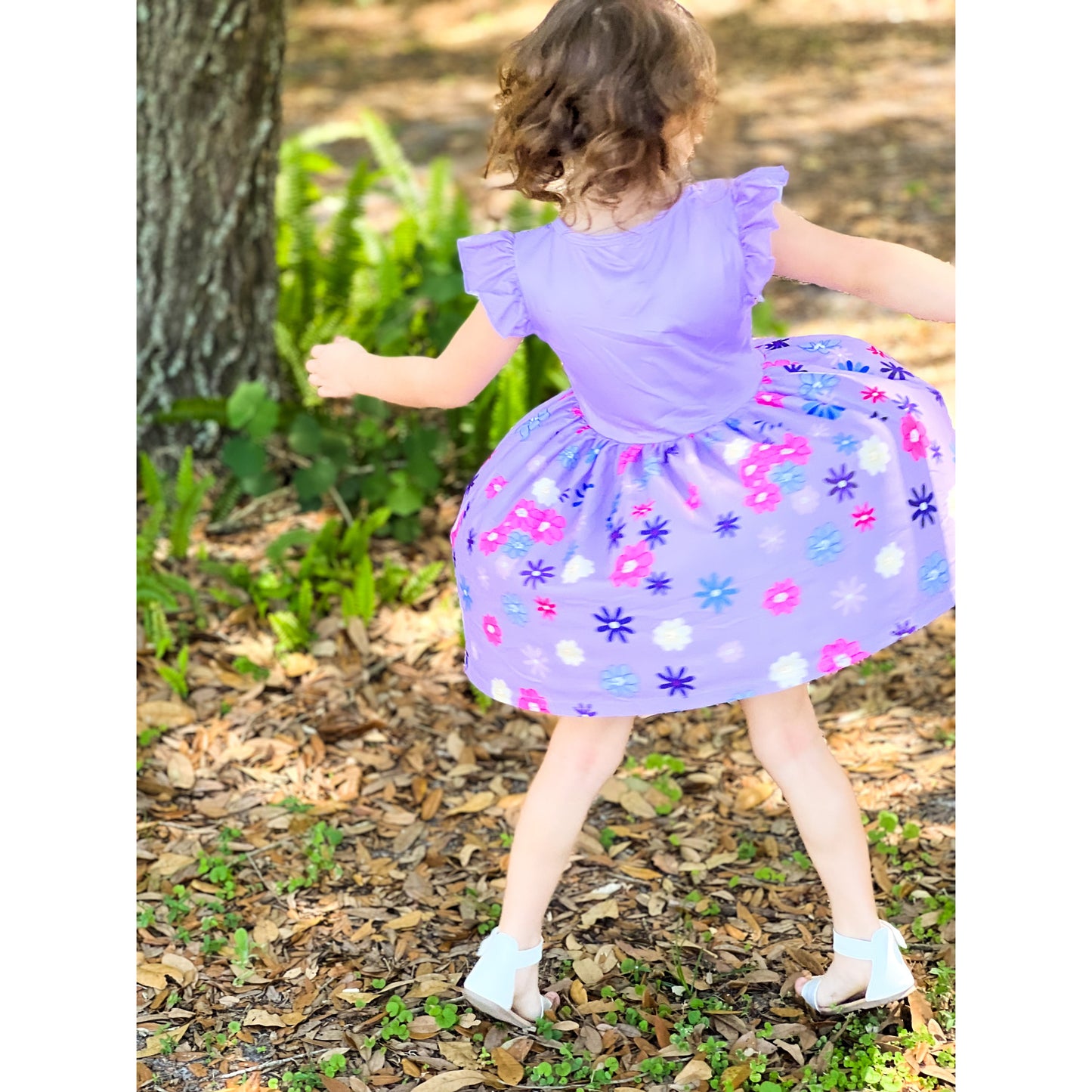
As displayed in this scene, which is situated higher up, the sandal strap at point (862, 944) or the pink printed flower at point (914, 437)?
the pink printed flower at point (914, 437)

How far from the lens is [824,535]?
197 centimetres

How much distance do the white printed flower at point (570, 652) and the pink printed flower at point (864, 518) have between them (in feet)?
1.42

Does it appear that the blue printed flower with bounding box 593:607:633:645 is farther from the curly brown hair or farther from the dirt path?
the dirt path

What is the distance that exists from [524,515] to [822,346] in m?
0.55

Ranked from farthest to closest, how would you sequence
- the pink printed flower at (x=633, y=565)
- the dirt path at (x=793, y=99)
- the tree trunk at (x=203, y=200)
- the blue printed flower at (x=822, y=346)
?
the dirt path at (x=793, y=99) → the tree trunk at (x=203, y=200) → the blue printed flower at (x=822, y=346) → the pink printed flower at (x=633, y=565)

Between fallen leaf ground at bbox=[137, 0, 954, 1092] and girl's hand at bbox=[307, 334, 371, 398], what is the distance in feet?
3.42

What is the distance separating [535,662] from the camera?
208 cm

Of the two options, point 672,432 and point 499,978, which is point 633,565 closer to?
point 672,432

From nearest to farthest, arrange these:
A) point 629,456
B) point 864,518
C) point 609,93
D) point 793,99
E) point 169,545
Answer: point 609,93 → point 864,518 → point 629,456 → point 169,545 → point 793,99

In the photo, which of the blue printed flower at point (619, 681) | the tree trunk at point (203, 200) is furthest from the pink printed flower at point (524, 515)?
the tree trunk at point (203, 200)

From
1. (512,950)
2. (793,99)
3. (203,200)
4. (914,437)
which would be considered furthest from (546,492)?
(793,99)

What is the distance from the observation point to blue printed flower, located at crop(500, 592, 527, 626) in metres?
2.06

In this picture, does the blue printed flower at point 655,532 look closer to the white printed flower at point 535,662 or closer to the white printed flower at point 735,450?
the white printed flower at point 735,450

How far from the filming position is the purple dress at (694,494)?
6.46ft
